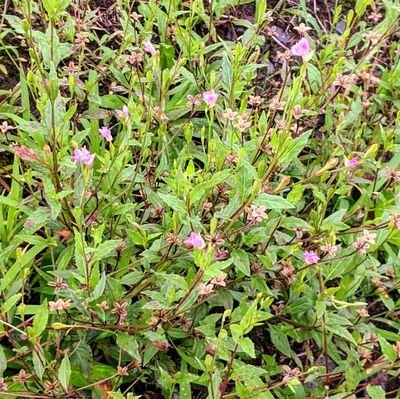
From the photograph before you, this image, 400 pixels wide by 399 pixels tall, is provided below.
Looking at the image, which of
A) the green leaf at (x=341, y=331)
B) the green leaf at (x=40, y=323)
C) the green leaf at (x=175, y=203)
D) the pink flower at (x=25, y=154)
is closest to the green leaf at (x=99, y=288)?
the green leaf at (x=40, y=323)

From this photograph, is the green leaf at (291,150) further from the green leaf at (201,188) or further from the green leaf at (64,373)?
the green leaf at (64,373)

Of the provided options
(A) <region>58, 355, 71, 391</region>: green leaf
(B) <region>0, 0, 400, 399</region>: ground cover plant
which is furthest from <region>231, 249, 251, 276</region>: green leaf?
(A) <region>58, 355, 71, 391</region>: green leaf

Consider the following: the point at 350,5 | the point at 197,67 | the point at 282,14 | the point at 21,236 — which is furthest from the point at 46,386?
the point at 350,5

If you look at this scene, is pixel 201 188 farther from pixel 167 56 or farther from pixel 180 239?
pixel 167 56

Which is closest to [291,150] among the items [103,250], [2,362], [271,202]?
[271,202]

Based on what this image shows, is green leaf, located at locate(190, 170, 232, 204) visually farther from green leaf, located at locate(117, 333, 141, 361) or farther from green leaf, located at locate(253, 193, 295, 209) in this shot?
green leaf, located at locate(117, 333, 141, 361)

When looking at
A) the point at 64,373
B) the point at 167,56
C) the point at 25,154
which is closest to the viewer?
the point at 64,373
